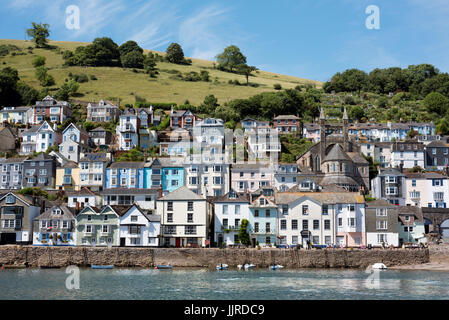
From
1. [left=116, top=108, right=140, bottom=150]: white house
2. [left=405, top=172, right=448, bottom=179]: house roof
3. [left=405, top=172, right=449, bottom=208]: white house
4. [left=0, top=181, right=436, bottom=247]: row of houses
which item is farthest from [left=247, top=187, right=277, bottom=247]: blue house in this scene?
[left=116, top=108, right=140, bottom=150]: white house

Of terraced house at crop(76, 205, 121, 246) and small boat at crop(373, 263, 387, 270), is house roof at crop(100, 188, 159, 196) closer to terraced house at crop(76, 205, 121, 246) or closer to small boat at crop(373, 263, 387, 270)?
terraced house at crop(76, 205, 121, 246)

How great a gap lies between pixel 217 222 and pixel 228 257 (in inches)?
367

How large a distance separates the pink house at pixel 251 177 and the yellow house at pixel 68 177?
29997 mm

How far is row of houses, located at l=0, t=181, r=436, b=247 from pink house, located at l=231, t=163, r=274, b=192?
62.7ft

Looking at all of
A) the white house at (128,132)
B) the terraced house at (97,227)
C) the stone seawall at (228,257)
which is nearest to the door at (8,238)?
the stone seawall at (228,257)

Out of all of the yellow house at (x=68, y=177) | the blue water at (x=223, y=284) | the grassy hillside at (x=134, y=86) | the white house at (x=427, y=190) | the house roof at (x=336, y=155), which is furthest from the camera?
the grassy hillside at (x=134, y=86)

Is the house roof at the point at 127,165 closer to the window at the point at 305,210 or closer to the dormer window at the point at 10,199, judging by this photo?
the dormer window at the point at 10,199

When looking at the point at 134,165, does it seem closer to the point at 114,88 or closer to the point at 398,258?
the point at 398,258

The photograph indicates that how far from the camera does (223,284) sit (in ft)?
148

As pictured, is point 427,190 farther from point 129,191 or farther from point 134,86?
point 134,86

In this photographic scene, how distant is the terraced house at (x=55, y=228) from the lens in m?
66.8

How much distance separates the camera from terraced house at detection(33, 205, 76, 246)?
2628 inches
